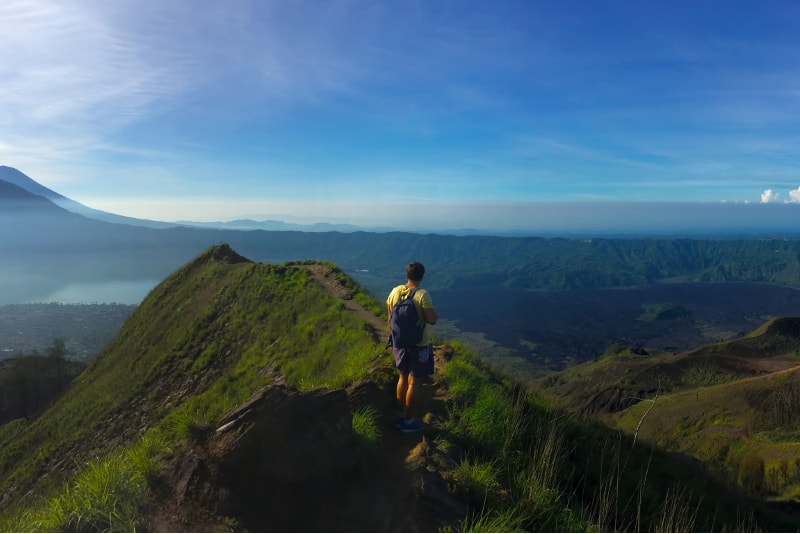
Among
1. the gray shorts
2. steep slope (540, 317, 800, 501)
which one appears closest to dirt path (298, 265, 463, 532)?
the gray shorts

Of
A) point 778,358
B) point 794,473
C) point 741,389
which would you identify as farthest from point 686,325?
point 794,473

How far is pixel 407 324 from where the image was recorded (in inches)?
237

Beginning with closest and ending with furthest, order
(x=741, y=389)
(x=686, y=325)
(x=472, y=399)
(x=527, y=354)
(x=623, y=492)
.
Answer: (x=623, y=492), (x=472, y=399), (x=741, y=389), (x=527, y=354), (x=686, y=325)

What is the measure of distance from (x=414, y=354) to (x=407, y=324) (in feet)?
1.52

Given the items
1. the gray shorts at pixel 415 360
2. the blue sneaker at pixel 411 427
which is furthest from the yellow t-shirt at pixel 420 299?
the blue sneaker at pixel 411 427

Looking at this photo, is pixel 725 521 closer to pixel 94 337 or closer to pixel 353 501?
pixel 353 501

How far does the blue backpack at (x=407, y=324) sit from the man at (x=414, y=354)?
0.08 metres

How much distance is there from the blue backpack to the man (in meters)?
0.08

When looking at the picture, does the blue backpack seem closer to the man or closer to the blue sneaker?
the man

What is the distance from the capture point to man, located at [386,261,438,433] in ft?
19.7

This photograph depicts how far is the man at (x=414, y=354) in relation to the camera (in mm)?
5992

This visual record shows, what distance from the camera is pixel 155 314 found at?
3038 cm

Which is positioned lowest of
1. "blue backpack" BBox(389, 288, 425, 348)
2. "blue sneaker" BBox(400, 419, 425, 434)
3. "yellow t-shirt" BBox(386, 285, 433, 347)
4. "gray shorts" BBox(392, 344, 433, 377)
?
"blue sneaker" BBox(400, 419, 425, 434)

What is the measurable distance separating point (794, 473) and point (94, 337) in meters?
146
